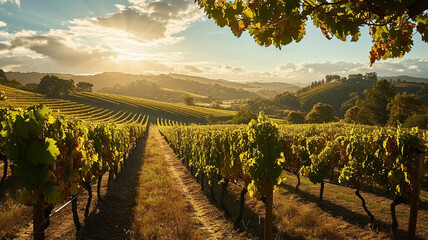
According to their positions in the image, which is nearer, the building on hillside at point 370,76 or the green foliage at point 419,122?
the green foliage at point 419,122

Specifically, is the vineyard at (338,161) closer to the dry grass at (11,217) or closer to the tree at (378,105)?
the dry grass at (11,217)

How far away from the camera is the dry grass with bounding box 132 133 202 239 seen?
818 cm

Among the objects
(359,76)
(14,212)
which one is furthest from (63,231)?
(359,76)

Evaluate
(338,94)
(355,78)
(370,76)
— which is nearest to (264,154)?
(338,94)

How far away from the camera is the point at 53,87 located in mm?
99188

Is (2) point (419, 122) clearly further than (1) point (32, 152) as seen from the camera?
Yes

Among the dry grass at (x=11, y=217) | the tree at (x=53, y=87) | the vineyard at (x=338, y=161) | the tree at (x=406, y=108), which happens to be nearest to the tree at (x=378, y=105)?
the tree at (x=406, y=108)

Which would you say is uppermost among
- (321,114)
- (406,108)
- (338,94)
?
(406,108)

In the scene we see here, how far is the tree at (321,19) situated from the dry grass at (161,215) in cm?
692

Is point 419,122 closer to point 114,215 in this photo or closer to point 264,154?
point 264,154

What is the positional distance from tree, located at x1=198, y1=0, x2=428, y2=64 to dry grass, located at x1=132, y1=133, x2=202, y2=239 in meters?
6.92

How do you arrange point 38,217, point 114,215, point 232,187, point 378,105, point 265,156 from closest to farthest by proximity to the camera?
point 38,217
point 265,156
point 114,215
point 232,187
point 378,105

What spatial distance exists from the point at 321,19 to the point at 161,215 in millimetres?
8944

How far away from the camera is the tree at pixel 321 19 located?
2.83 meters
